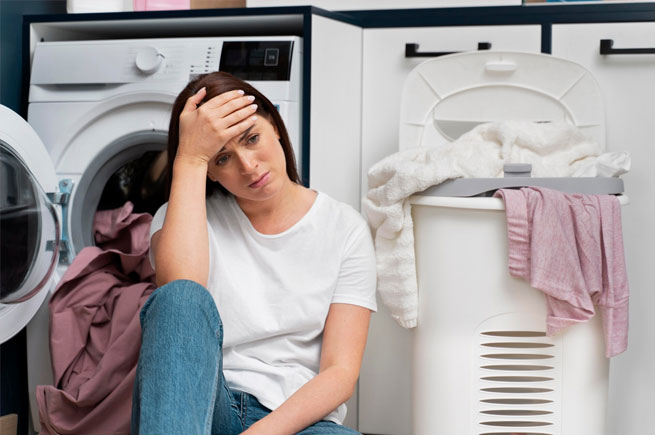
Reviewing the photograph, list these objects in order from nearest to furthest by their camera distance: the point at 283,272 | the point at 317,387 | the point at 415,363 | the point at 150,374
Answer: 1. the point at 150,374
2. the point at 317,387
3. the point at 283,272
4. the point at 415,363

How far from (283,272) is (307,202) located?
0.13 meters

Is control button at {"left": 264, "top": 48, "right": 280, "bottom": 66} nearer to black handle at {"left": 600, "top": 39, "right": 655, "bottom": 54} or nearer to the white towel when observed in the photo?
the white towel

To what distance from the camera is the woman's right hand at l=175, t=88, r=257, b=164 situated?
1244 millimetres

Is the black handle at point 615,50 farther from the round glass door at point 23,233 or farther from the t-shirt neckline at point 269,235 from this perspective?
the round glass door at point 23,233

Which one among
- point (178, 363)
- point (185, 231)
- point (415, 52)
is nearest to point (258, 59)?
point (415, 52)

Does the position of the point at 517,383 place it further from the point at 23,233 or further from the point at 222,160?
the point at 23,233

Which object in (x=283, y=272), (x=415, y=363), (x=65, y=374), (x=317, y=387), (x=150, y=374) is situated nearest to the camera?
(x=150, y=374)

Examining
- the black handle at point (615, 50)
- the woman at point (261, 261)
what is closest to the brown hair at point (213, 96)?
the woman at point (261, 261)

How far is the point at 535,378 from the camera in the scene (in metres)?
1.44

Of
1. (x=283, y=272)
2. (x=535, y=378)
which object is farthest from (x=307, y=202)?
(x=535, y=378)

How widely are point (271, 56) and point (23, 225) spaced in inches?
24.5

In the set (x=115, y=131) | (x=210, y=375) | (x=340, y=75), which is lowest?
(x=210, y=375)

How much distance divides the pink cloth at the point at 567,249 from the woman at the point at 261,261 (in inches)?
10.3

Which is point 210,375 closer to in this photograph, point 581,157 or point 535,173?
point 535,173
